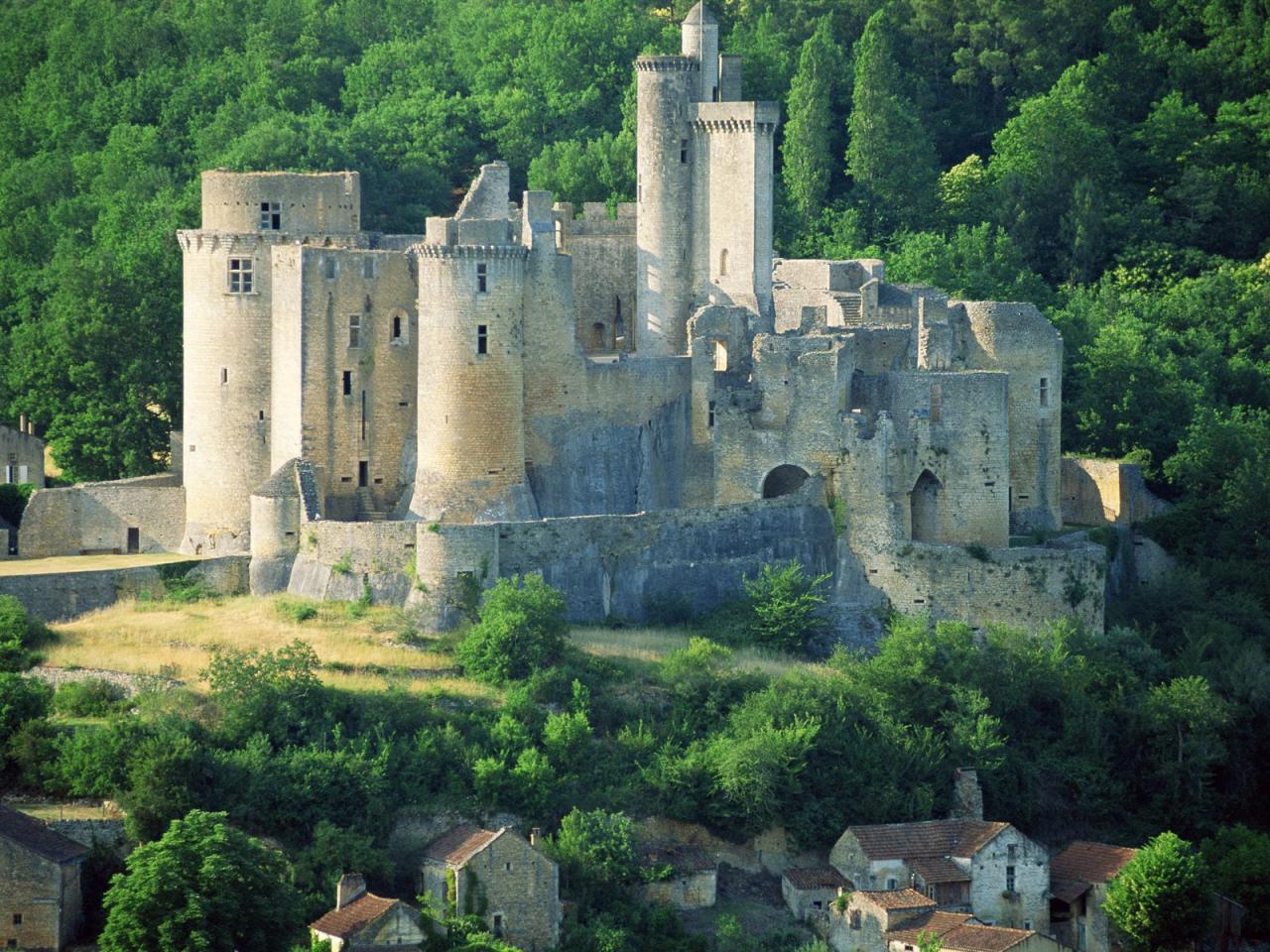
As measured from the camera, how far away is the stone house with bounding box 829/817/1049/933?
48.1m

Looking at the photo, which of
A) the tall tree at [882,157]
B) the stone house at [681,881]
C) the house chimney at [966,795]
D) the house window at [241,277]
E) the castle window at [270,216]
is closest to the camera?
the stone house at [681,881]

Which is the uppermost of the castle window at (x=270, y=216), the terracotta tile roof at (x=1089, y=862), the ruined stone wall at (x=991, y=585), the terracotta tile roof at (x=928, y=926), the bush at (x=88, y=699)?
the castle window at (x=270, y=216)

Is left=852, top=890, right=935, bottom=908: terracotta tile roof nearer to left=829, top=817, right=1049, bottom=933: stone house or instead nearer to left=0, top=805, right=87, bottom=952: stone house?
left=829, top=817, right=1049, bottom=933: stone house

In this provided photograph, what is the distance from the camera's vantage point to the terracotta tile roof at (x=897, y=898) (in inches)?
1869

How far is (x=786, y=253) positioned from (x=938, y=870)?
22.7 m

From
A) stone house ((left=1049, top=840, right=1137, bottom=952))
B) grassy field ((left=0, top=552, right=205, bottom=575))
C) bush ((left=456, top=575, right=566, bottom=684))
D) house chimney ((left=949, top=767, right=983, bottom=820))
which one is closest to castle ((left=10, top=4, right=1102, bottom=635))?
grassy field ((left=0, top=552, right=205, bottom=575))

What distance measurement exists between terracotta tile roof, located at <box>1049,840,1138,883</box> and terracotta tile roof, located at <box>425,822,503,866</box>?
9.09 m

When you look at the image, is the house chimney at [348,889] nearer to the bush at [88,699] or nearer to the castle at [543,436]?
the bush at [88,699]

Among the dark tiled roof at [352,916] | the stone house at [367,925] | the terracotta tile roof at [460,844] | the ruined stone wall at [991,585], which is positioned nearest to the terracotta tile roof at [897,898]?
the terracotta tile roof at [460,844]

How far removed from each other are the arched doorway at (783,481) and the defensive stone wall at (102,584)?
8.70m

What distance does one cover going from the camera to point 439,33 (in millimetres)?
77688

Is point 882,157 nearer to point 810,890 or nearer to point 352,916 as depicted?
point 810,890

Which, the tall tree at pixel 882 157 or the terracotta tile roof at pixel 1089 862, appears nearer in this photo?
the terracotta tile roof at pixel 1089 862

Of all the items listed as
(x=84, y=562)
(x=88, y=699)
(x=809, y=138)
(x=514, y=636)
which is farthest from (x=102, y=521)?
(x=809, y=138)
